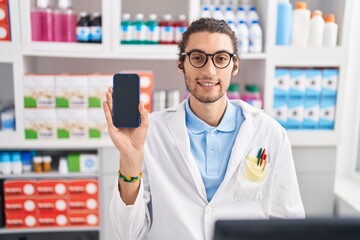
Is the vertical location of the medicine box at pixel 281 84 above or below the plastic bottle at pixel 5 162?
above

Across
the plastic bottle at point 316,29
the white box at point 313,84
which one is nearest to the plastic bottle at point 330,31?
the plastic bottle at point 316,29

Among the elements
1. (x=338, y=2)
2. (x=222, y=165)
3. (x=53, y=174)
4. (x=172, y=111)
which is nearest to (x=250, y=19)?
(x=338, y=2)

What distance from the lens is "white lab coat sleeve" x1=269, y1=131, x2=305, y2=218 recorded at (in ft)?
4.44

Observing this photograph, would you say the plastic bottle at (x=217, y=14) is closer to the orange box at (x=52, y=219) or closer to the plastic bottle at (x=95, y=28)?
the plastic bottle at (x=95, y=28)

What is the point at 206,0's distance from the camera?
2469 mm

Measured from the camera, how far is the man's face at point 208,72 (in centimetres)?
128

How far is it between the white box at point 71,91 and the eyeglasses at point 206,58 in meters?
1.13

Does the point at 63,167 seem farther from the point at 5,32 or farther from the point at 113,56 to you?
the point at 5,32

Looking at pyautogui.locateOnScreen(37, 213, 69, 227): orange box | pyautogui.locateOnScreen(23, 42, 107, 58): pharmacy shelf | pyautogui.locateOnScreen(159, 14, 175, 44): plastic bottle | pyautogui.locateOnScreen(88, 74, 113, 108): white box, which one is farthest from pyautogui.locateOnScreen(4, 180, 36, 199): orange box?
pyautogui.locateOnScreen(159, 14, 175, 44): plastic bottle

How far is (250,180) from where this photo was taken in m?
1.33

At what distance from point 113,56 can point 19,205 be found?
1007 mm

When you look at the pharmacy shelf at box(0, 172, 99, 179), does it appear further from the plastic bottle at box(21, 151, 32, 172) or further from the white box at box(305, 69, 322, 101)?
the white box at box(305, 69, 322, 101)

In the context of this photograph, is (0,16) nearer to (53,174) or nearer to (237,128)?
(53,174)

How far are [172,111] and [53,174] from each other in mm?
1162
